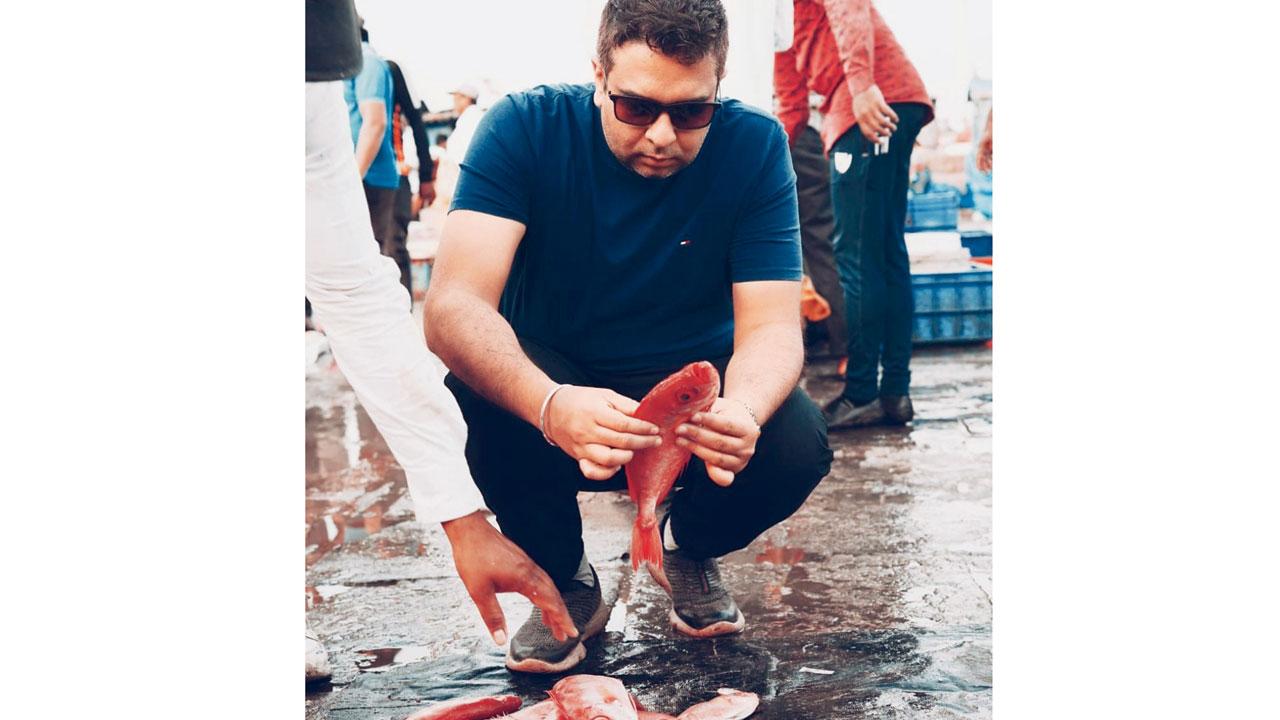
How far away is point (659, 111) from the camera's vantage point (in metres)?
1.98

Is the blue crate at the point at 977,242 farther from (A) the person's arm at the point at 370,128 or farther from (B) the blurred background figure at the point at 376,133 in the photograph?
(A) the person's arm at the point at 370,128

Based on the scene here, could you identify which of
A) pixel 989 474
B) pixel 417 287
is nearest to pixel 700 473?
pixel 989 474

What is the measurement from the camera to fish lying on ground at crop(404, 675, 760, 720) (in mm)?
1867

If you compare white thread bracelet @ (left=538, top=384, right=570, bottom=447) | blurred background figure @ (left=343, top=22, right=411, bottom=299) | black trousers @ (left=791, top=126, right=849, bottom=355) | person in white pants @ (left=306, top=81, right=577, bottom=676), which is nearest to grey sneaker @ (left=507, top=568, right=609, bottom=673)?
person in white pants @ (left=306, top=81, right=577, bottom=676)

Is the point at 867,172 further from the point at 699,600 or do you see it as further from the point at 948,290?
the point at 699,600

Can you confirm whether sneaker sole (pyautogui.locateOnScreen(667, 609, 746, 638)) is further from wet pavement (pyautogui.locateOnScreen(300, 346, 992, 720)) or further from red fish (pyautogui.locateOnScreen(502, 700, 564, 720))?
red fish (pyautogui.locateOnScreen(502, 700, 564, 720))

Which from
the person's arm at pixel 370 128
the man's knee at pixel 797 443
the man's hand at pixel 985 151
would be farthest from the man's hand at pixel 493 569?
the man's hand at pixel 985 151

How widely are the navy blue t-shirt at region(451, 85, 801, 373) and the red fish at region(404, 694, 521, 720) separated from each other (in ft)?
2.13

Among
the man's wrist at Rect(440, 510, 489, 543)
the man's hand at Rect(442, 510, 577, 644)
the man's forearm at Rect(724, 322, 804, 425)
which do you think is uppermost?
the man's forearm at Rect(724, 322, 804, 425)

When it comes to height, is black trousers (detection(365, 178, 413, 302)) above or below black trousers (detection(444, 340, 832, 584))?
above

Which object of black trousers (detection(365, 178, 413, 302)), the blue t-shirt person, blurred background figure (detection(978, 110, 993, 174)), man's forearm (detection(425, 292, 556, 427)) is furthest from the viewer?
black trousers (detection(365, 178, 413, 302))

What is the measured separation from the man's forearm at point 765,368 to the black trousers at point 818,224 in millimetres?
3085

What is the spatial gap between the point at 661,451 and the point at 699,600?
1.89 ft

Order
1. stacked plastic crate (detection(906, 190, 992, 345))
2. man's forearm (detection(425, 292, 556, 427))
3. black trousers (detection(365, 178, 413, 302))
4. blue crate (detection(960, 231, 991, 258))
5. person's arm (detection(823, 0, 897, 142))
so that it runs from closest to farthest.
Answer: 1. man's forearm (detection(425, 292, 556, 427))
2. person's arm (detection(823, 0, 897, 142))
3. black trousers (detection(365, 178, 413, 302))
4. stacked plastic crate (detection(906, 190, 992, 345))
5. blue crate (detection(960, 231, 991, 258))
